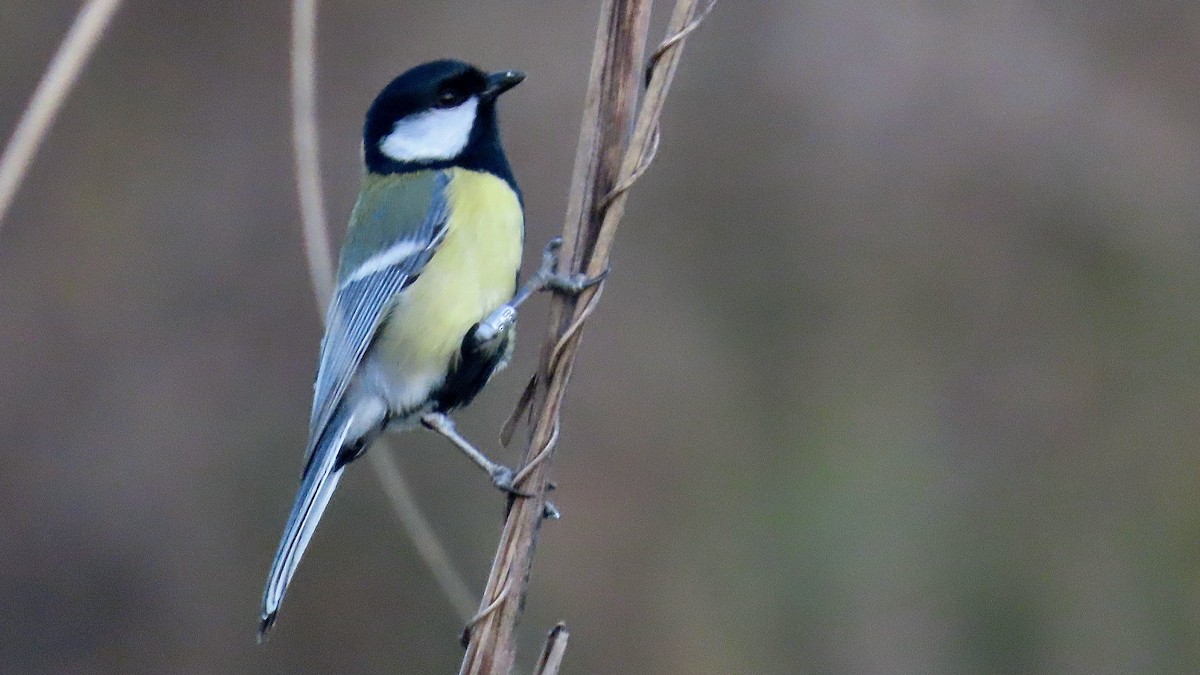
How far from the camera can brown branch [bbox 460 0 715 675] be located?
0.78m

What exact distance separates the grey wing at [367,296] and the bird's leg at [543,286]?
0.13 metres

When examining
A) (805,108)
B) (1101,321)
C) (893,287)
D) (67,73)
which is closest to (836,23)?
(805,108)

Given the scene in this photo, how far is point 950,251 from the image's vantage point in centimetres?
191

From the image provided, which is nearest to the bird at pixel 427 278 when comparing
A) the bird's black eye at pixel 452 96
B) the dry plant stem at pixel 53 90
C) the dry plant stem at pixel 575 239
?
the bird's black eye at pixel 452 96

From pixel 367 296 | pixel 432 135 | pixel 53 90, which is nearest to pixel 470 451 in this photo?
pixel 367 296

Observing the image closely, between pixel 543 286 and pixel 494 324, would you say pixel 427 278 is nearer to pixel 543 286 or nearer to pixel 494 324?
pixel 494 324

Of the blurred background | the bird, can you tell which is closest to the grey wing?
the bird

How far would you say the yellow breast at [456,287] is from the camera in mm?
1285

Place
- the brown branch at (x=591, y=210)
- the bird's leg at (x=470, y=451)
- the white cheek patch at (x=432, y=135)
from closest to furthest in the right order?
the brown branch at (x=591, y=210)
the bird's leg at (x=470, y=451)
the white cheek patch at (x=432, y=135)

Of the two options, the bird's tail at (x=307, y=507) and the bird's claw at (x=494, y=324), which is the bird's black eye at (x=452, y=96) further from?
the bird's tail at (x=307, y=507)

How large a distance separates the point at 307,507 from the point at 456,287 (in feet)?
1.02

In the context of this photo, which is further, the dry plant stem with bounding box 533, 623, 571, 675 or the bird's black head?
the bird's black head

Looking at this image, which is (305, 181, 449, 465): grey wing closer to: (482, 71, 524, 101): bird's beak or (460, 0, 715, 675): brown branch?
(482, 71, 524, 101): bird's beak

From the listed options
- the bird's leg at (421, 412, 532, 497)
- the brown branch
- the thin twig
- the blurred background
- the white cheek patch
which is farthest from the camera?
the blurred background
